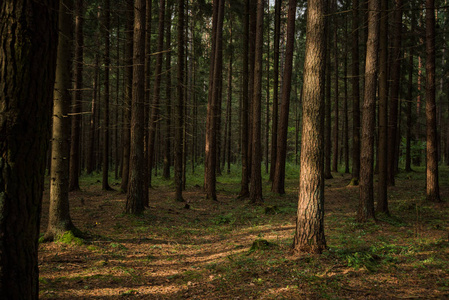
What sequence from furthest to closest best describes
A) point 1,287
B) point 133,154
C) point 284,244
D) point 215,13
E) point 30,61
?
point 215,13 < point 133,154 < point 284,244 < point 30,61 < point 1,287

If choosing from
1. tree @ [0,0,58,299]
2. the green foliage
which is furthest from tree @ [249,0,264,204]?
tree @ [0,0,58,299]

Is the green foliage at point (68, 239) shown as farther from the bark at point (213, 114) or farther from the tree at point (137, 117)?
the bark at point (213, 114)

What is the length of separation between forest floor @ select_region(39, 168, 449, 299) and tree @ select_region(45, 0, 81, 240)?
49cm

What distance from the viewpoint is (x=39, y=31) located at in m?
2.78

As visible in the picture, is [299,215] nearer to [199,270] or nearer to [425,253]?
[199,270]

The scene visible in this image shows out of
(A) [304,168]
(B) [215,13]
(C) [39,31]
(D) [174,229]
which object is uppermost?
(B) [215,13]

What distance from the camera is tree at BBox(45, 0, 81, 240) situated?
6.50 metres

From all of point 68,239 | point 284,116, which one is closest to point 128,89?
point 68,239

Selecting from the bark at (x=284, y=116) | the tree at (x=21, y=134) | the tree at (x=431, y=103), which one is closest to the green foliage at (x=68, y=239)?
the tree at (x=21, y=134)

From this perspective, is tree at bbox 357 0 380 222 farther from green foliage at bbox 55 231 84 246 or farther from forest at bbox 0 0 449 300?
green foliage at bbox 55 231 84 246

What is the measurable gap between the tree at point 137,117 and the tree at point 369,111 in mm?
7147

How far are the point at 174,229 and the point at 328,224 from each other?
16.6 ft

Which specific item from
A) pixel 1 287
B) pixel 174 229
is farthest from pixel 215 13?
pixel 1 287

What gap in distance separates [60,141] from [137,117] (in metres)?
3.39
